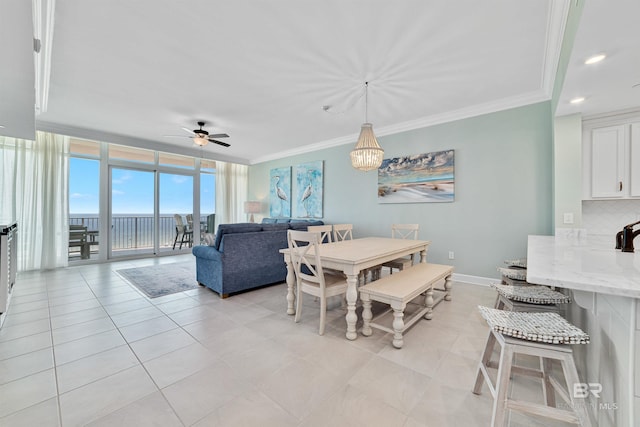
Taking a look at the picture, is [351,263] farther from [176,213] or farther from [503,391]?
→ [176,213]

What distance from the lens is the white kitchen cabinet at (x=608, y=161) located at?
8.38 feet

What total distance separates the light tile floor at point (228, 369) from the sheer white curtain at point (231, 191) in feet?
14.5

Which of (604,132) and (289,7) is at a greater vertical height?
(289,7)

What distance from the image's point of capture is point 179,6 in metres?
1.89

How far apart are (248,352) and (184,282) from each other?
7.92 ft

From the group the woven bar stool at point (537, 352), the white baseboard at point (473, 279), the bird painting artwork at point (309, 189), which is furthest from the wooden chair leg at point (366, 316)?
the bird painting artwork at point (309, 189)

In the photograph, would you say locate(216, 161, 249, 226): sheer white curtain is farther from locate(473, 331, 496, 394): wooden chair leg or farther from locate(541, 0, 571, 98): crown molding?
locate(541, 0, 571, 98): crown molding

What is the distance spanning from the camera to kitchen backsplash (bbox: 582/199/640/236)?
2.64m

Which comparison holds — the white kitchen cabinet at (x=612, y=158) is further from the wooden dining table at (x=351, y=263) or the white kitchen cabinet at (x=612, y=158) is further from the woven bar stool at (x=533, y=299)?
the wooden dining table at (x=351, y=263)

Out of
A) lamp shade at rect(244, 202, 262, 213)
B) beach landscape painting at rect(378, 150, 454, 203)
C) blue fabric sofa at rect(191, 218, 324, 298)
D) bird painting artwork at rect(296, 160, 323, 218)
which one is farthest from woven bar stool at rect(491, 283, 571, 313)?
lamp shade at rect(244, 202, 262, 213)

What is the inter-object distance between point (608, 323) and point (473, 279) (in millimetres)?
2820

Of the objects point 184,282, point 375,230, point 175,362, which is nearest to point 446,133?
point 375,230

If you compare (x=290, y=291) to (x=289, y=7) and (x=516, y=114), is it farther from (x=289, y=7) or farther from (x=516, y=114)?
(x=516, y=114)

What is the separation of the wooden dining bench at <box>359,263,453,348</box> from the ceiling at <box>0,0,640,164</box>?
2.00 meters
